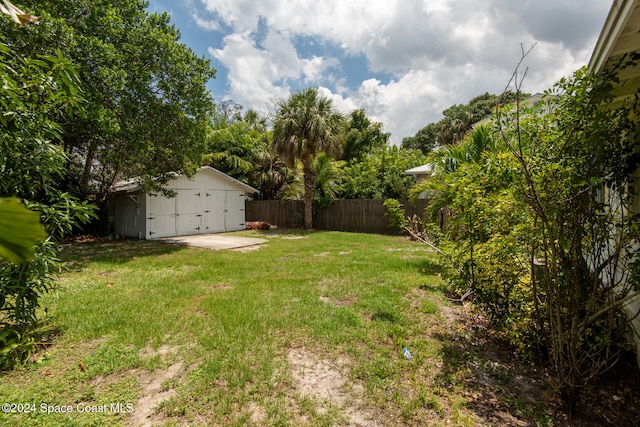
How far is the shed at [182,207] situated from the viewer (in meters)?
12.7

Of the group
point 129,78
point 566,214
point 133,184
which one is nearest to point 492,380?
point 566,214

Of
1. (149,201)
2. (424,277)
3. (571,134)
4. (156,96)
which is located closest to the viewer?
(571,134)

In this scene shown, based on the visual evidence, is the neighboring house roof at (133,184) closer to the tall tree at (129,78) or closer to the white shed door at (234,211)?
the white shed door at (234,211)

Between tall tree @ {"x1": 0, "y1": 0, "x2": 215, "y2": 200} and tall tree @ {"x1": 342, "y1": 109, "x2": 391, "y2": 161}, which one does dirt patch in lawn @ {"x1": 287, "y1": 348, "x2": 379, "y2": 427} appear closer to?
tall tree @ {"x1": 0, "y1": 0, "x2": 215, "y2": 200}

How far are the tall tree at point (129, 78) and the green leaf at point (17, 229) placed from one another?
8077 mm

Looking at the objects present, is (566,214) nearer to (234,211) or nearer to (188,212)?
(188,212)

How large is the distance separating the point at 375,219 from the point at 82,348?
12202mm

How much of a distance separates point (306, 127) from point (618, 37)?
12390mm

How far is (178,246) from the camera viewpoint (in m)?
10.5

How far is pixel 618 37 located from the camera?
7.09 ft

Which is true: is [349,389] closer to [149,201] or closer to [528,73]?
[528,73]

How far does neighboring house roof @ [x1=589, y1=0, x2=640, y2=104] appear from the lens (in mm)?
2004

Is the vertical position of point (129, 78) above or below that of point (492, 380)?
above

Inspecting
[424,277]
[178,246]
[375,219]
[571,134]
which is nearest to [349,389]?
[571,134]
